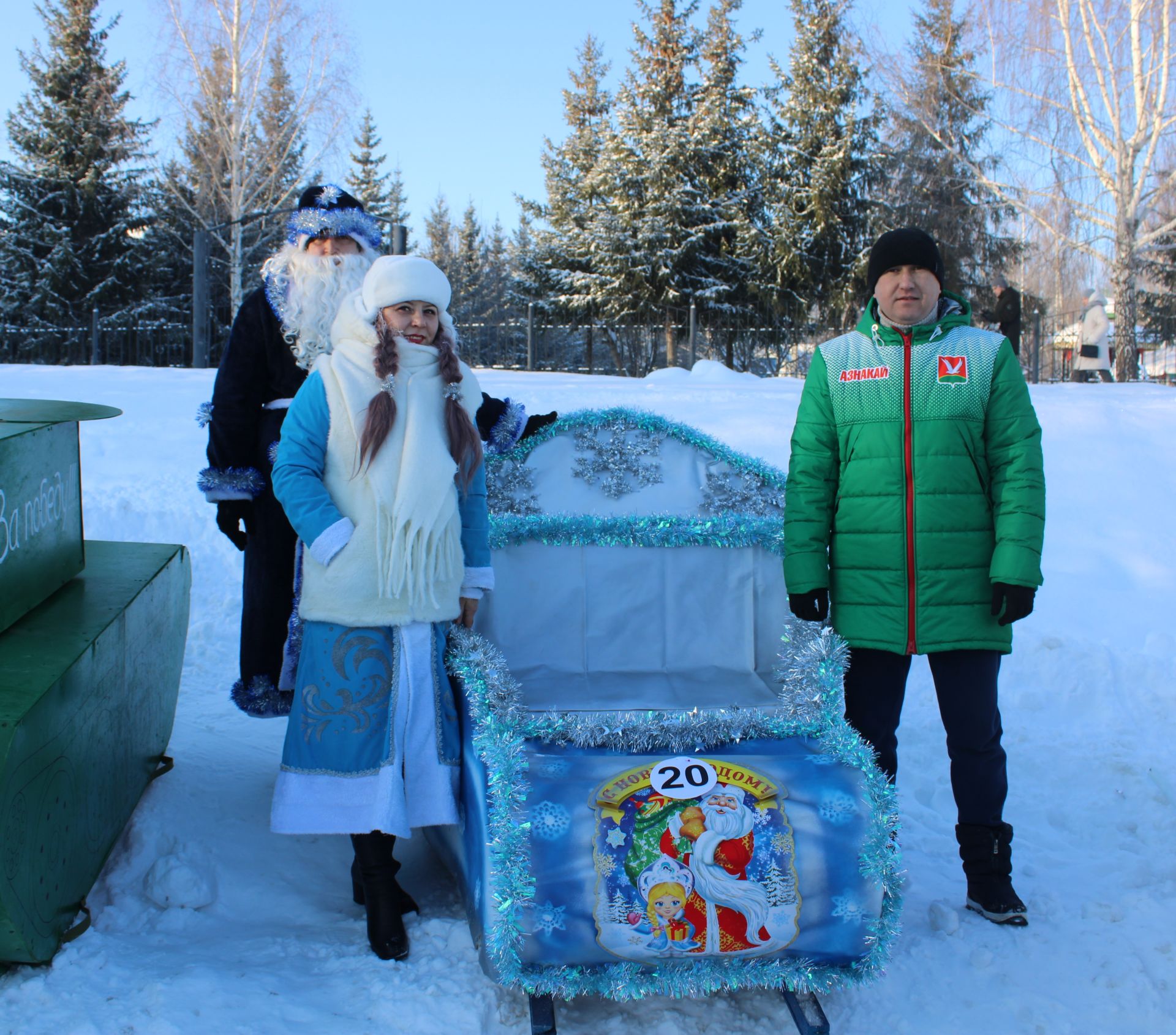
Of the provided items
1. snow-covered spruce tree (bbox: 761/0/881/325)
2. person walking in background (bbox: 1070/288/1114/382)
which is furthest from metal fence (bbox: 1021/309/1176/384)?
person walking in background (bbox: 1070/288/1114/382)

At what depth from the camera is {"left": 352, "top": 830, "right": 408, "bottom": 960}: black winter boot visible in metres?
2.31

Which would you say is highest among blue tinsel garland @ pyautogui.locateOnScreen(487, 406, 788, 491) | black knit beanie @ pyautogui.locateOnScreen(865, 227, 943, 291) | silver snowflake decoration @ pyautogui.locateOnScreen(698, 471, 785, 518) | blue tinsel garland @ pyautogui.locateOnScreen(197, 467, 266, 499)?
black knit beanie @ pyautogui.locateOnScreen(865, 227, 943, 291)

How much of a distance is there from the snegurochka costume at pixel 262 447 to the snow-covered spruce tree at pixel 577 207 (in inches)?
692

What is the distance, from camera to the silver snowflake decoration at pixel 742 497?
302 centimetres

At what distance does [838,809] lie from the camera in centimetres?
201

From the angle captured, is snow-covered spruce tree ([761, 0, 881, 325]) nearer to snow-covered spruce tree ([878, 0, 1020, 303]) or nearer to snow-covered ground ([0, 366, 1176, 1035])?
snow-covered spruce tree ([878, 0, 1020, 303])

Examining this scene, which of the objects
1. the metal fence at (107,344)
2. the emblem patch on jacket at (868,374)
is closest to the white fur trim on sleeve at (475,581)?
the emblem patch on jacket at (868,374)

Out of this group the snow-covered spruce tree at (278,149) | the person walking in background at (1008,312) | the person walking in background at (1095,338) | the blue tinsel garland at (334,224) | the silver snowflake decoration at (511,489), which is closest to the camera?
the blue tinsel garland at (334,224)

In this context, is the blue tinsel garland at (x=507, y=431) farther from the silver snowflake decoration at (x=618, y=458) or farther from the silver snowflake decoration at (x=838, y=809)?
the silver snowflake decoration at (x=838, y=809)

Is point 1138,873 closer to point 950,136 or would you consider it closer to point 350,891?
point 350,891

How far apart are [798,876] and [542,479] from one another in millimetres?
1484

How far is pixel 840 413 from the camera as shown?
2611 millimetres

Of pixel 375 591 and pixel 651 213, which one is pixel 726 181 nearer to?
pixel 651 213

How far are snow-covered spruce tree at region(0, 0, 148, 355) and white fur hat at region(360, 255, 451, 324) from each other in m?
21.7
